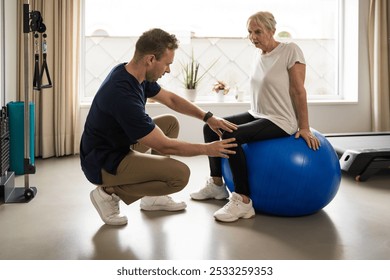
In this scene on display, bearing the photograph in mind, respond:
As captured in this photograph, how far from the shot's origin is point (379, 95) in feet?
18.5

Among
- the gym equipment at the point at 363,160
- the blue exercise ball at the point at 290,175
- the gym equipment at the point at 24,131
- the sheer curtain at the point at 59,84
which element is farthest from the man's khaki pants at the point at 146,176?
the sheer curtain at the point at 59,84

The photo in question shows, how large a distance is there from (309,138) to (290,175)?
0.25 metres

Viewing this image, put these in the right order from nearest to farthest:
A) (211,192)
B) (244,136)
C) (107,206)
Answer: (107,206)
(244,136)
(211,192)

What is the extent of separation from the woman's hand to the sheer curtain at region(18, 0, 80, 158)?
9.18 ft

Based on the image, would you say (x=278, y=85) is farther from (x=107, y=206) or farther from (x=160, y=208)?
(x=107, y=206)

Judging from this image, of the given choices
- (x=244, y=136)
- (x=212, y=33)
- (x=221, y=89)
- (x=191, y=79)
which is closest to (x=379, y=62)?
(x=221, y=89)

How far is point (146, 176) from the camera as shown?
2607mm

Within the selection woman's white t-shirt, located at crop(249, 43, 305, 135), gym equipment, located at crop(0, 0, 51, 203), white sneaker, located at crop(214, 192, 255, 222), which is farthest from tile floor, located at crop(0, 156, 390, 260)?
woman's white t-shirt, located at crop(249, 43, 305, 135)

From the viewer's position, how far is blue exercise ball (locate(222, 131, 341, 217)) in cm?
277

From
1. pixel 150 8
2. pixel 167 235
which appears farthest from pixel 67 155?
pixel 167 235

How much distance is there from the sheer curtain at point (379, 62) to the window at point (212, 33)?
17.8 inches

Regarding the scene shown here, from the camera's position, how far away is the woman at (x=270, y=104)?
2.86 metres

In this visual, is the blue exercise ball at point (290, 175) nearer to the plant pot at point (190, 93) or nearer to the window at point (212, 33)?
the plant pot at point (190, 93)

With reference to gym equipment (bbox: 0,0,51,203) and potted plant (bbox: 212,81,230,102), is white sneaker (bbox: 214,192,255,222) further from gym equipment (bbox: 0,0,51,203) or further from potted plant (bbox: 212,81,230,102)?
potted plant (bbox: 212,81,230,102)
